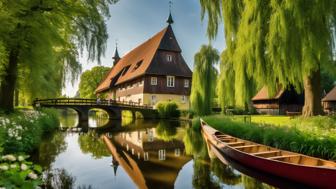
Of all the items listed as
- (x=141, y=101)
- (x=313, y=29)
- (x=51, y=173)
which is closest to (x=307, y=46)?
(x=313, y=29)

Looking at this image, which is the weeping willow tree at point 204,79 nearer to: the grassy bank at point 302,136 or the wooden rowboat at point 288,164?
the grassy bank at point 302,136

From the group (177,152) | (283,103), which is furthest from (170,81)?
(177,152)

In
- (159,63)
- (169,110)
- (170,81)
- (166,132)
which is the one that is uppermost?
(159,63)

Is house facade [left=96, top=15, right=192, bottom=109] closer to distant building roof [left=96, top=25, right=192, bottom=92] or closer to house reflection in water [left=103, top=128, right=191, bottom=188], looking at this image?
distant building roof [left=96, top=25, right=192, bottom=92]

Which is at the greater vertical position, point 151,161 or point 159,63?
point 159,63

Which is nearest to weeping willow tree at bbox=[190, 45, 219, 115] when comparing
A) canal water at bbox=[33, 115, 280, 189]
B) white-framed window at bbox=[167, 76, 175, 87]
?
canal water at bbox=[33, 115, 280, 189]

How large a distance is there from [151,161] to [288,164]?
4.88 metres

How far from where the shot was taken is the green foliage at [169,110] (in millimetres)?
33906

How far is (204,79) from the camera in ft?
78.7

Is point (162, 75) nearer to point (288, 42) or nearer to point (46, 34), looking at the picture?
point (46, 34)

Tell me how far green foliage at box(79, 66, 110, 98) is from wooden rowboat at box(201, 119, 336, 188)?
57.6 meters

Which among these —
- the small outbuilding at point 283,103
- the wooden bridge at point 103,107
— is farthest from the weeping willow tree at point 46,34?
the small outbuilding at point 283,103

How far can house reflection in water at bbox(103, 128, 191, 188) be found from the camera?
7.81 metres

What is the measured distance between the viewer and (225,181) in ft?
25.5
